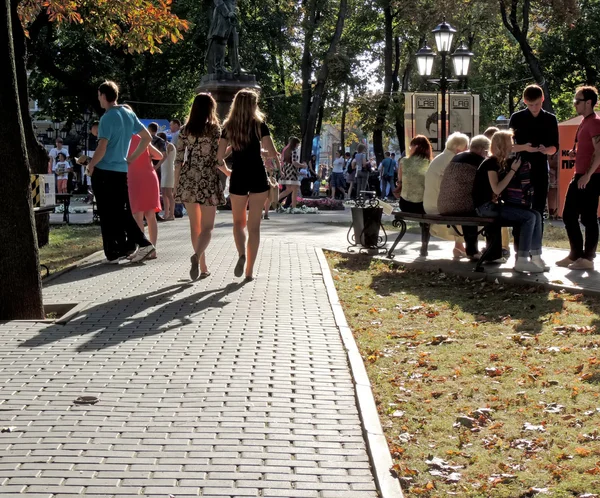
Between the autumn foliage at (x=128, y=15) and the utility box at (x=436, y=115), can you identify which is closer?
the autumn foliage at (x=128, y=15)

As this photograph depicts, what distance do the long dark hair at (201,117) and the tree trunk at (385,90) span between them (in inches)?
1346

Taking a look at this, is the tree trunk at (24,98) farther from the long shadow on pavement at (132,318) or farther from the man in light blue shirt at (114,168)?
the long shadow on pavement at (132,318)

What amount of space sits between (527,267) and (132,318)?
442cm

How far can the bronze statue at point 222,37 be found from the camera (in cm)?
2745

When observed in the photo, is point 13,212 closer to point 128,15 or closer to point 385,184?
point 128,15

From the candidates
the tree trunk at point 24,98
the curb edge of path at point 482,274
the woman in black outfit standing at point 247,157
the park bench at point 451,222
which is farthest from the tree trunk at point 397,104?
the woman in black outfit standing at point 247,157

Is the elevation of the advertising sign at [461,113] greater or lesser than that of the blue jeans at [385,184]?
greater

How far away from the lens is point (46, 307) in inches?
365

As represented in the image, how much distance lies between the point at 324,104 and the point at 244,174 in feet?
149

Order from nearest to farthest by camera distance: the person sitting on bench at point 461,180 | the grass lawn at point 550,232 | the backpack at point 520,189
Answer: the backpack at point 520,189 < the person sitting on bench at point 461,180 < the grass lawn at point 550,232

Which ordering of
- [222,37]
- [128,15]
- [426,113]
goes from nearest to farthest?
[128,15]
[426,113]
[222,37]

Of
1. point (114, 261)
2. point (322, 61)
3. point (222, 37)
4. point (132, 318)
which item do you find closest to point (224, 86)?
point (222, 37)

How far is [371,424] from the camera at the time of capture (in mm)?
5250

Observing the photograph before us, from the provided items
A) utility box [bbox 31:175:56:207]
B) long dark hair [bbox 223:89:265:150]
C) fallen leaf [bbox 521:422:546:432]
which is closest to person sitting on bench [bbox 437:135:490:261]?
long dark hair [bbox 223:89:265:150]
